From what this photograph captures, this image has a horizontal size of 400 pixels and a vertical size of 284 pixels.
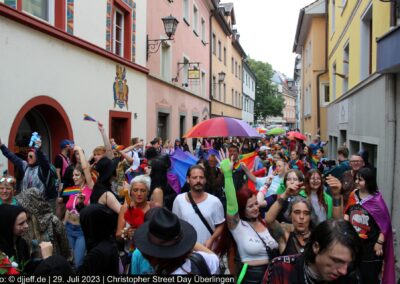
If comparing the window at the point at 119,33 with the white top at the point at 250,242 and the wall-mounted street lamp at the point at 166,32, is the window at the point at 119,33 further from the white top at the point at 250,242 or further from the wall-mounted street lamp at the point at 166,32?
the white top at the point at 250,242

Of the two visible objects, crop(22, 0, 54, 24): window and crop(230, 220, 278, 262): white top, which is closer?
crop(230, 220, 278, 262): white top

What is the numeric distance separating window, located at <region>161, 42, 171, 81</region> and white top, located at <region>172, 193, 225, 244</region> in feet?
41.4

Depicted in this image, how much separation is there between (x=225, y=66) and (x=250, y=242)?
29.0 metres

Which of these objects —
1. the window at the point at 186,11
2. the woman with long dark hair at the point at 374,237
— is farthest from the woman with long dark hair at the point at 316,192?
the window at the point at 186,11

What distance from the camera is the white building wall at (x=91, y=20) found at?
9.27 metres

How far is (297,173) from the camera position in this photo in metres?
4.75

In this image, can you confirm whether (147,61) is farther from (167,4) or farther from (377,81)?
(377,81)

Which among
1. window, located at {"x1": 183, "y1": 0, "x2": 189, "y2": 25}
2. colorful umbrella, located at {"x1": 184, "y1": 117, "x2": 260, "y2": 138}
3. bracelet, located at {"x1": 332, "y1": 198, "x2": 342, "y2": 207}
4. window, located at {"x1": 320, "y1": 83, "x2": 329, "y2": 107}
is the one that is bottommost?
bracelet, located at {"x1": 332, "y1": 198, "x2": 342, "y2": 207}

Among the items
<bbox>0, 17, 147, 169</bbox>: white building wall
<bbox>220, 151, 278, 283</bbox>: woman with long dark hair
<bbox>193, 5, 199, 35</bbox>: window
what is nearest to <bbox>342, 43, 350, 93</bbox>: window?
<bbox>0, 17, 147, 169</bbox>: white building wall

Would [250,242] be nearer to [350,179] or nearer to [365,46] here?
[350,179]

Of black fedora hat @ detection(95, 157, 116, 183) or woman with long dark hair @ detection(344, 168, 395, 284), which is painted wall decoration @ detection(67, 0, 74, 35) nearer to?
black fedora hat @ detection(95, 157, 116, 183)

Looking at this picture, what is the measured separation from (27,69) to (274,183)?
499 cm

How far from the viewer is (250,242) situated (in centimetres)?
345

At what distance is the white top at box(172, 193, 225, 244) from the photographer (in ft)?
13.5
